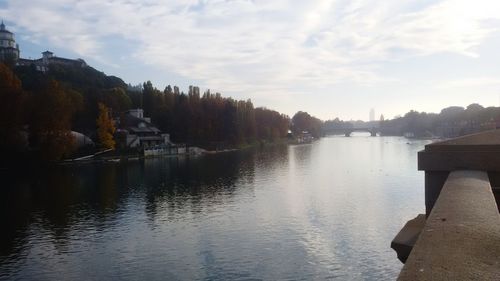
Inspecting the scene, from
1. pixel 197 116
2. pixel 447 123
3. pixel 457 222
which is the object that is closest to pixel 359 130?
pixel 447 123

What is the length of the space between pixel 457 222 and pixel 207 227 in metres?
13.4

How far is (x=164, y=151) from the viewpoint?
54.1 m

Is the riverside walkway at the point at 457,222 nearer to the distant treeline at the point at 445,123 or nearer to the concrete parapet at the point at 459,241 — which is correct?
the concrete parapet at the point at 459,241

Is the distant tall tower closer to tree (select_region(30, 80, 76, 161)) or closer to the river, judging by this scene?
tree (select_region(30, 80, 76, 161))

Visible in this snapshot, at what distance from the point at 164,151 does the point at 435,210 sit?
51.7m

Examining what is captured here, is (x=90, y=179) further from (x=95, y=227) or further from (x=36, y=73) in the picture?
(x=36, y=73)

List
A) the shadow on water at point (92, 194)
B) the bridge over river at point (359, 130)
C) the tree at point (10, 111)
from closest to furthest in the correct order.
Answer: the shadow on water at point (92, 194) → the tree at point (10, 111) → the bridge over river at point (359, 130)

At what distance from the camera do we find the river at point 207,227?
38.3 ft

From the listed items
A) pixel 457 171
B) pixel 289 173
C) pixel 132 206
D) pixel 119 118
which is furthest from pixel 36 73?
pixel 457 171

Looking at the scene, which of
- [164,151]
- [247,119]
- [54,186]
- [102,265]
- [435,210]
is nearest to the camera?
[435,210]

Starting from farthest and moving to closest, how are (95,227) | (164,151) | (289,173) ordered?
(164,151), (289,173), (95,227)

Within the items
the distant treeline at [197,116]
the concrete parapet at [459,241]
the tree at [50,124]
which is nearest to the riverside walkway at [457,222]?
the concrete parapet at [459,241]

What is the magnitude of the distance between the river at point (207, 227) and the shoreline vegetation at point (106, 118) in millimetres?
10595

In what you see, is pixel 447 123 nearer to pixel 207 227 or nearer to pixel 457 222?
pixel 207 227
